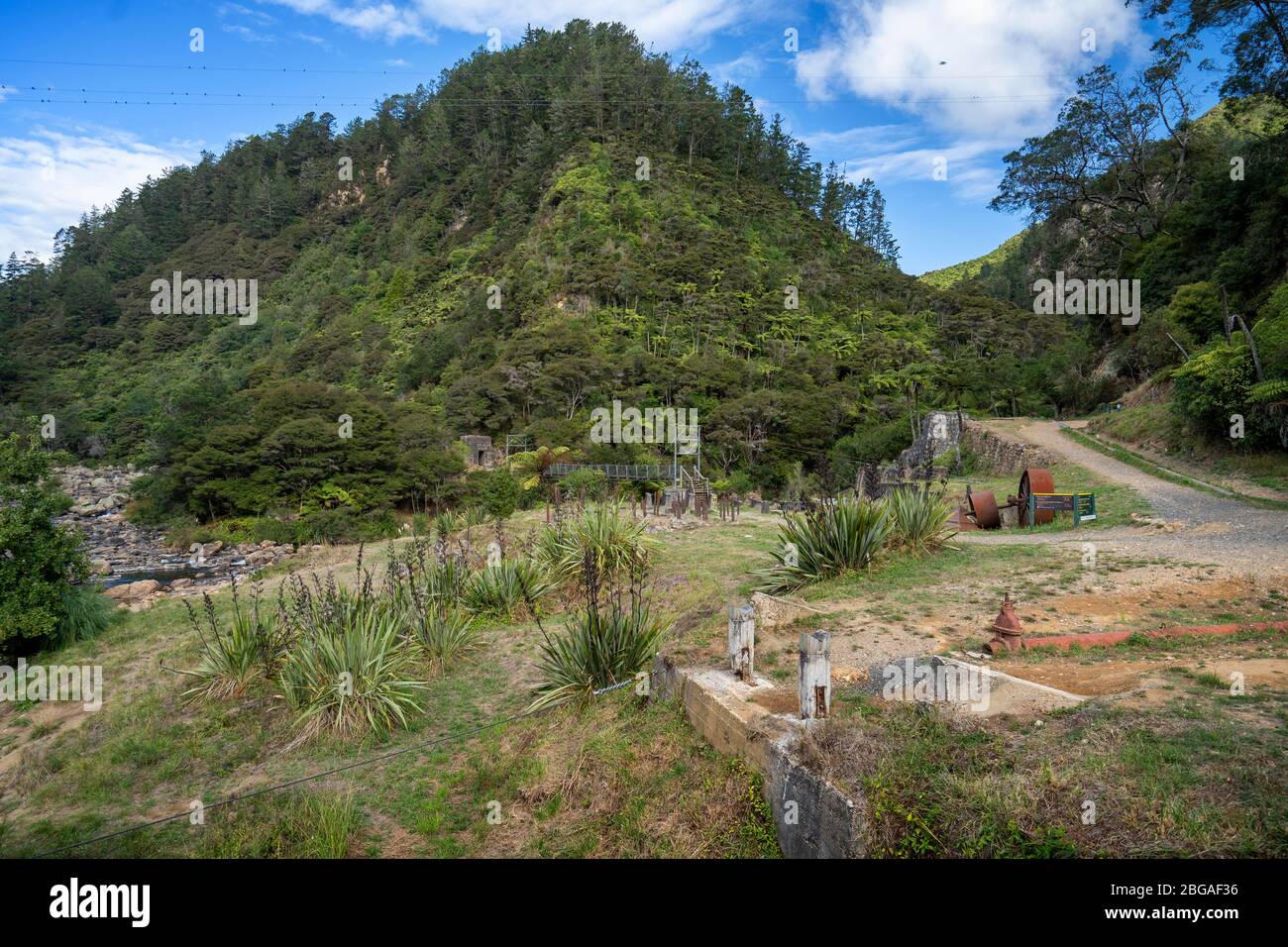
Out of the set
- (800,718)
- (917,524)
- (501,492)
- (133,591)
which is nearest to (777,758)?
(800,718)

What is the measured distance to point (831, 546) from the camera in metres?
8.45

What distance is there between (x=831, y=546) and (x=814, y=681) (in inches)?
182

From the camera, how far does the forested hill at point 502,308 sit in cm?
3559

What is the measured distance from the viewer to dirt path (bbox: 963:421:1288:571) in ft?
26.1

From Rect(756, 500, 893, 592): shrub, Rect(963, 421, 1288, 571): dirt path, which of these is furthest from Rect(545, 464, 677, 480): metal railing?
Rect(756, 500, 893, 592): shrub

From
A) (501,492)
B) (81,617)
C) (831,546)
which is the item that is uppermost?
(831,546)

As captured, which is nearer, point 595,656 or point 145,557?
point 595,656

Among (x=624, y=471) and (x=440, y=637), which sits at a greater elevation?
(x=624, y=471)

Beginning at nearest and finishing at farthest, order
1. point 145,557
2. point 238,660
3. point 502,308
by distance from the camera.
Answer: point 238,660, point 145,557, point 502,308

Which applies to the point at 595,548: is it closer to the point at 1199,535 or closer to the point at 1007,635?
the point at 1007,635

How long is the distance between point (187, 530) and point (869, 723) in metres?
33.5

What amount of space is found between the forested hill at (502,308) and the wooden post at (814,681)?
1176 inches
